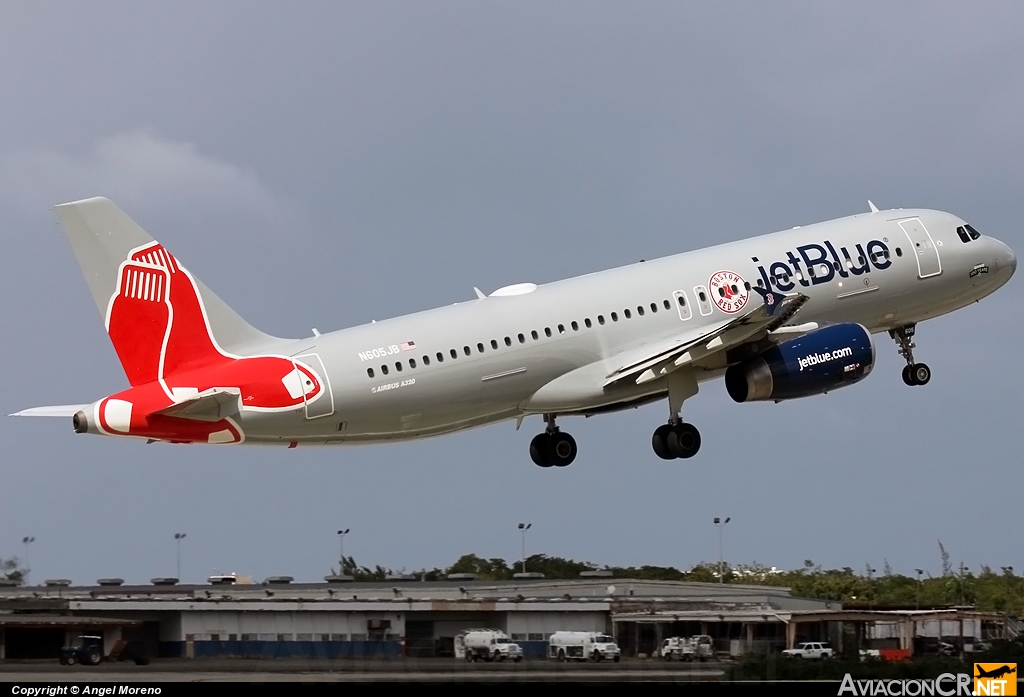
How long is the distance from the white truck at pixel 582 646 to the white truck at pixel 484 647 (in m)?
1.49

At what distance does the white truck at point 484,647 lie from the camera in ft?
145

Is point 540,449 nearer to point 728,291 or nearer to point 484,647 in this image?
point 728,291

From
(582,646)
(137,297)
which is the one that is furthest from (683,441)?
(137,297)

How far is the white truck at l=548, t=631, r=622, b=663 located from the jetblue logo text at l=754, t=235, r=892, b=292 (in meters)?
12.1

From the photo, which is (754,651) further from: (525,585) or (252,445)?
(252,445)

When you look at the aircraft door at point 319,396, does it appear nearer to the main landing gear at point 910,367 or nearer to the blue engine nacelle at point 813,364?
the blue engine nacelle at point 813,364

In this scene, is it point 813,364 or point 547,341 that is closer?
point 547,341

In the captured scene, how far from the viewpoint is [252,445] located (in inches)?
1820

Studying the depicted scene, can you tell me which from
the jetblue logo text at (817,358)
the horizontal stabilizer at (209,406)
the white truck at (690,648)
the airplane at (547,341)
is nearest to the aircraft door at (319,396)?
the airplane at (547,341)

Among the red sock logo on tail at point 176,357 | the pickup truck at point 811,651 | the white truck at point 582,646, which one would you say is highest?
the red sock logo on tail at point 176,357

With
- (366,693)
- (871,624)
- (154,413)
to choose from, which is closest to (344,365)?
(154,413)

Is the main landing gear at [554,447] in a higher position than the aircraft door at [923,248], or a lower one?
lower

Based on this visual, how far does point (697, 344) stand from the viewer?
50062 millimetres

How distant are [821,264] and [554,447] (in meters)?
9.91
